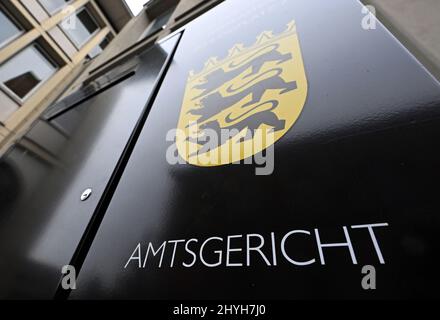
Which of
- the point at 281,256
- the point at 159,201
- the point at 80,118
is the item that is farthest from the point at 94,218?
the point at 80,118

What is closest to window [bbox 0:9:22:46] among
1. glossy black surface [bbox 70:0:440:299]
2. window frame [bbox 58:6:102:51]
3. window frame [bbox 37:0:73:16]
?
window frame [bbox 37:0:73:16]

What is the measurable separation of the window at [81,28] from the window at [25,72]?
4.33ft

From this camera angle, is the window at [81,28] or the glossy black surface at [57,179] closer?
the glossy black surface at [57,179]

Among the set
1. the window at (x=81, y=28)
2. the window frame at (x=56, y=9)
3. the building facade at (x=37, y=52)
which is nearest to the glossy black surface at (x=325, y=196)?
the building facade at (x=37, y=52)

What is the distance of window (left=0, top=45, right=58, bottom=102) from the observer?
5.00 metres

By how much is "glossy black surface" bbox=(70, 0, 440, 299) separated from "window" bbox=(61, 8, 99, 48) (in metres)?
8.05

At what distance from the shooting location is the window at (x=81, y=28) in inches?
276

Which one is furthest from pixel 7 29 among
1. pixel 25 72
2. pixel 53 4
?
pixel 53 4

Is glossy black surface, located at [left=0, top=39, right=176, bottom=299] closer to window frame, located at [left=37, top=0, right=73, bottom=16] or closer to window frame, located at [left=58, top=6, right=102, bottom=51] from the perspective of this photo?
window frame, located at [left=37, top=0, right=73, bottom=16]

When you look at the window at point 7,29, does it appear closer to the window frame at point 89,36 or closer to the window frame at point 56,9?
the window frame at point 56,9

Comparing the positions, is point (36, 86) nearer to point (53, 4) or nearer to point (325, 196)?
point (53, 4)
